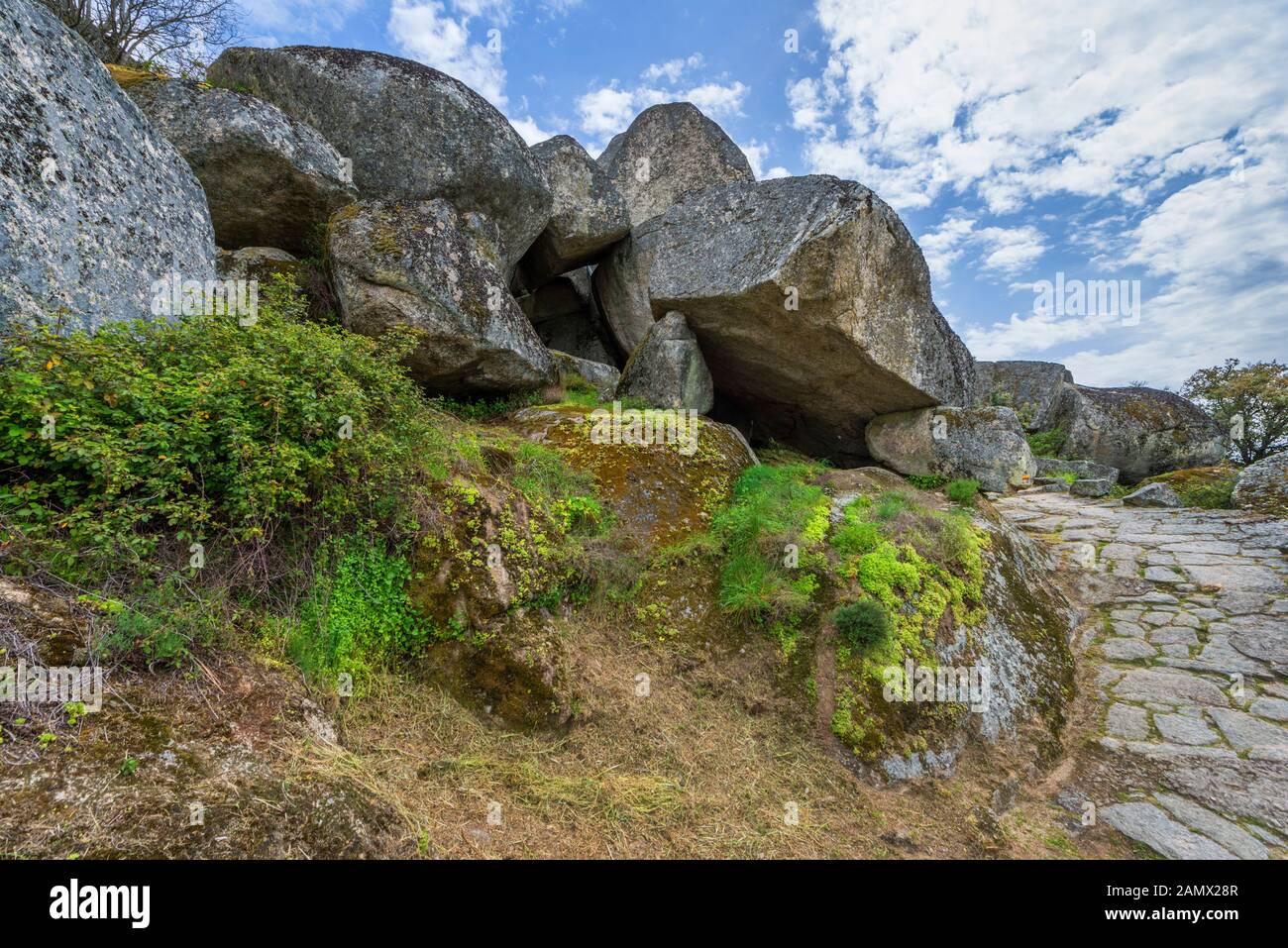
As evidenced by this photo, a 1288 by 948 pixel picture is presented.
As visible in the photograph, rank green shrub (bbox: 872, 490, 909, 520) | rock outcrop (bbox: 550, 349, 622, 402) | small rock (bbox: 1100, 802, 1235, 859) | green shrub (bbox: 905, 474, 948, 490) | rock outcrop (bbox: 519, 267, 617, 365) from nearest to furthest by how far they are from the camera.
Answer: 1. small rock (bbox: 1100, 802, 1235, 859)
2. green shrub (bbox: 872, 490, 909, 520)
3. rock outcrop (bbox: 550, 349, 622, 402)
4. green shrub (bbox: 905, 474, 948, 490)
5. rock outcrop (bbox: 519, 267, 617, 365)

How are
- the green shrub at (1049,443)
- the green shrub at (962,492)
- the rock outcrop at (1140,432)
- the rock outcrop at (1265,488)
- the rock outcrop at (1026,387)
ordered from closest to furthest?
the green shrub at (962,492), the rock outcrop at (1265,488), the rock outcrop at (1140,432), the green shrub at (1049,443), the rock outcrop at (1026,387)

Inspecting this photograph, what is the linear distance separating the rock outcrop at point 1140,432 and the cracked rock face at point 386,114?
69.4ft

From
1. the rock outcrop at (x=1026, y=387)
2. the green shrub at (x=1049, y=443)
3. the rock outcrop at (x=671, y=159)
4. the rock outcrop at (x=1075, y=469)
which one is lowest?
the rock outcrop at (x=1075, y=469)

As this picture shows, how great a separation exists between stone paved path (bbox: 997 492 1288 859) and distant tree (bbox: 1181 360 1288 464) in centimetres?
1255

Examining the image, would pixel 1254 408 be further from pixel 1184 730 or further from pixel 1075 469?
pixel 1184 730

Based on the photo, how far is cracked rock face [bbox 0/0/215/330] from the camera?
3.95 m

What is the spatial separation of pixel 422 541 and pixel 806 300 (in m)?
6.51

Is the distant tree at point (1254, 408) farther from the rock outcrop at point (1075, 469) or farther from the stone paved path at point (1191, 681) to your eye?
the stone paved path at point (1191, 681)

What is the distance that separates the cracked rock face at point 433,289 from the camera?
701cm

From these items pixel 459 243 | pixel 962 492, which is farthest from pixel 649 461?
pixel 962 492

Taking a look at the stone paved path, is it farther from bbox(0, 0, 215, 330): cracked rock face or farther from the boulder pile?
bbox(0, 0, 215, 330): cracked rock face

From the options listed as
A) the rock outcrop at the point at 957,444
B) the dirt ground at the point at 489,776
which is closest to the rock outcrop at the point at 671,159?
the rock outcrop at the point at 957,444

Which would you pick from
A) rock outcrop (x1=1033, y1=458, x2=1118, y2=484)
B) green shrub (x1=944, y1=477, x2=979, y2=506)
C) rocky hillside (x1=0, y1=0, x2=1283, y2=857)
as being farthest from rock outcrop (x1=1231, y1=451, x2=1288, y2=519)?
green shrub (x1=944, y1=477, x2=979, y2=506)

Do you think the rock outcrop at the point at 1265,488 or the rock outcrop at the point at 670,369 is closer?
the rock outcrop at the point at 670,369
